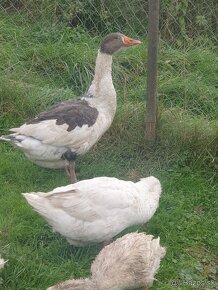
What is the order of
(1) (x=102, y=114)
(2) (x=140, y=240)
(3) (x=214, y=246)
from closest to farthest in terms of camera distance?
(2) (x=140, y=240) → (3) (x=214, y=246) → (1) (x=102, y=114)

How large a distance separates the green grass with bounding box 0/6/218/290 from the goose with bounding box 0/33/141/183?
8.9 inches

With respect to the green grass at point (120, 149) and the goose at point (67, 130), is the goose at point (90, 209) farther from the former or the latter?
the goose at point (67, 130)

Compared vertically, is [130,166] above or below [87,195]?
below

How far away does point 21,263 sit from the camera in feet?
12.2

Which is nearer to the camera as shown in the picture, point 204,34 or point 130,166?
point 130,166

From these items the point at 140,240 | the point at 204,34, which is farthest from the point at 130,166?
the point at 204,34

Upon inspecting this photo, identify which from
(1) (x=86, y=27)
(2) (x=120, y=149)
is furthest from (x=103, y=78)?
(1) (x=86, y=27)

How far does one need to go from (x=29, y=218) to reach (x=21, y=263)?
0.62 meters

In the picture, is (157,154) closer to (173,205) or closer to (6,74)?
(173,205)

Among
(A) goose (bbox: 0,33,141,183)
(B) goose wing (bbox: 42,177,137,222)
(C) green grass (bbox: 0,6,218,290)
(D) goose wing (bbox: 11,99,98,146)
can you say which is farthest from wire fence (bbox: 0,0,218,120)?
(B) goose wing (bbox: 42,177,137,222)

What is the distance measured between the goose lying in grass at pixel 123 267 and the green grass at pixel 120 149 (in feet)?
0.86

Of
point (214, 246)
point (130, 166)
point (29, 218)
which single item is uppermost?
point (29, 218)

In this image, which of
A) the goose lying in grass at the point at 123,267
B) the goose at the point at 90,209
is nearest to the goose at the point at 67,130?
the goose at the point at 90,209

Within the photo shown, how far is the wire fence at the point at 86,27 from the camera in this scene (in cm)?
597
